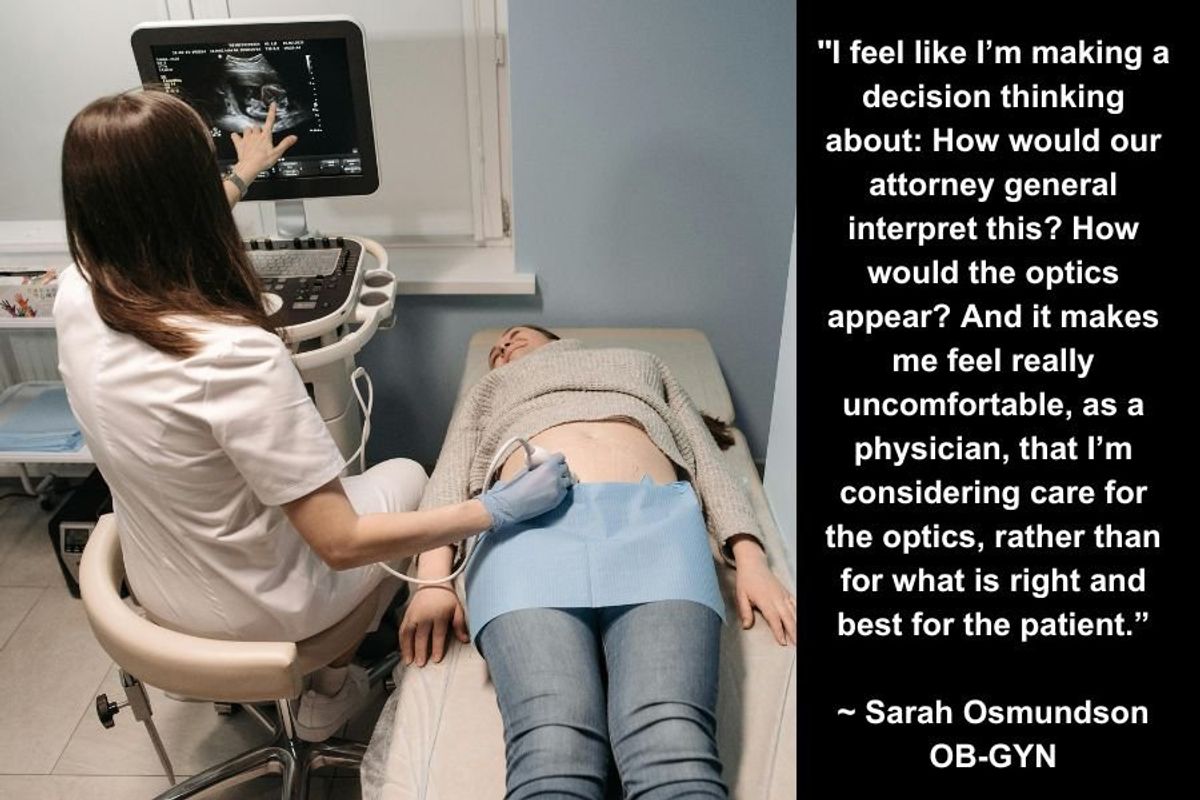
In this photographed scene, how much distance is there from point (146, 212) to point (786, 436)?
1192mm

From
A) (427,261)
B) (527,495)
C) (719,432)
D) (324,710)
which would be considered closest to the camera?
(527,495)

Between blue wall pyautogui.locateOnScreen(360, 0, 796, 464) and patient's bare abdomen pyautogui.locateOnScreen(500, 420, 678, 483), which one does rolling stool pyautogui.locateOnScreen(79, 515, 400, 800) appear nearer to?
patient's bare abdomen pyautogui.locateOnScreen(500, 420, 678, 483)

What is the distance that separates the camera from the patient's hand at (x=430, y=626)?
4.26ft

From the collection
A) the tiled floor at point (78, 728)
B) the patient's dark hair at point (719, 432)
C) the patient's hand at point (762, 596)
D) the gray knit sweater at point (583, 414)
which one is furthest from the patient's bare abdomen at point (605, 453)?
the tiled floor at point (78, 728)

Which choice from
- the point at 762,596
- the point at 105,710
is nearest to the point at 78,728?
the point at 105,710

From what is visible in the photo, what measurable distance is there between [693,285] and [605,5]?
68 cm

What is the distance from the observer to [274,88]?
68.6 inches

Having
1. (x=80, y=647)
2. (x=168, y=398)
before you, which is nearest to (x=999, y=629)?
(x=168, y=398)

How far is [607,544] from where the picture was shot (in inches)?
50.8

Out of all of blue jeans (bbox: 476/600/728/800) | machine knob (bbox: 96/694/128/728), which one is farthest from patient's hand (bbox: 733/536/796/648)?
machine knob (bbox: 96/694/128/728)

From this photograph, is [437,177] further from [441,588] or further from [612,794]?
[612,794]

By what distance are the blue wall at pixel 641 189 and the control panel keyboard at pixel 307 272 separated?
1.38ft

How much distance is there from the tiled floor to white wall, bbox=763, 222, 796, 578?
2.93ft

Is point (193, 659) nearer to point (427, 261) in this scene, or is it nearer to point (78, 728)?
point (78, 728)
